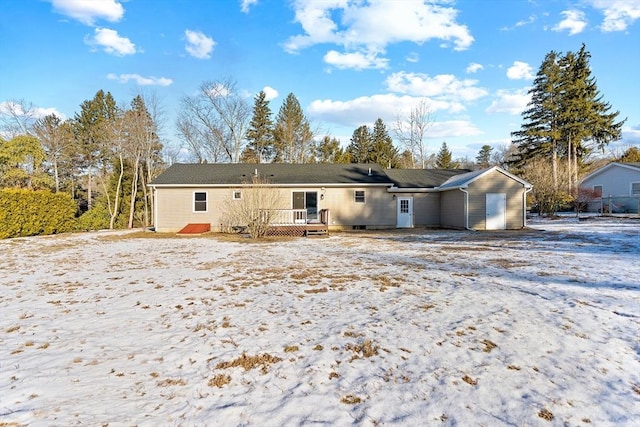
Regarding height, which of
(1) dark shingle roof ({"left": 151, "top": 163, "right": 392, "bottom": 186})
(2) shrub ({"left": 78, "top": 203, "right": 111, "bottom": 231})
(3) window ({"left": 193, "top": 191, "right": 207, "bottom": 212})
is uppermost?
(1) dark shingle roof ({"left": 151, "top": 163, "right": 392, "bottom": 186})

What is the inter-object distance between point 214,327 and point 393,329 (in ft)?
7.34

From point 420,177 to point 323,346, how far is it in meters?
17.9

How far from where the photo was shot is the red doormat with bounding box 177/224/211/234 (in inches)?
613

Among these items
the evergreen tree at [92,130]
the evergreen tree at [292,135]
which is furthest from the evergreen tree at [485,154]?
the evergreen tree at [92,130]

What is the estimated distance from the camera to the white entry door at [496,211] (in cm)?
1675

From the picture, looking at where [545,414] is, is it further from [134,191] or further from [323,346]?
[134,191]

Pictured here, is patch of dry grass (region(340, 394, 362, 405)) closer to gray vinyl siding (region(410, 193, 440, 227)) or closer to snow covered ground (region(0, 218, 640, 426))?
snow covered ground (region(0, 218, 640, 426))

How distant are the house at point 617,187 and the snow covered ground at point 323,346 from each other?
2217 centimetres

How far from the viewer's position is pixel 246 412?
250cm

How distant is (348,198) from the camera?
17.7 m

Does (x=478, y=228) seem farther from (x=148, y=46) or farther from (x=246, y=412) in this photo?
(x=148, y=46)

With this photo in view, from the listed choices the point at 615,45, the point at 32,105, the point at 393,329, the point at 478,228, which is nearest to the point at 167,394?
the point at 393,329

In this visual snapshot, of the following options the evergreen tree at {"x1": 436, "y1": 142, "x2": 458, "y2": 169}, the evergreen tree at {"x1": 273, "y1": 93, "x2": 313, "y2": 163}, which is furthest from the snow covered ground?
the evergreen tree at {"x1": 436, "y1": 142, "x2": 458, "y2": 169}

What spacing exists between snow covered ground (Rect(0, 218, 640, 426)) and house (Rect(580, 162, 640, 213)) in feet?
72.7
